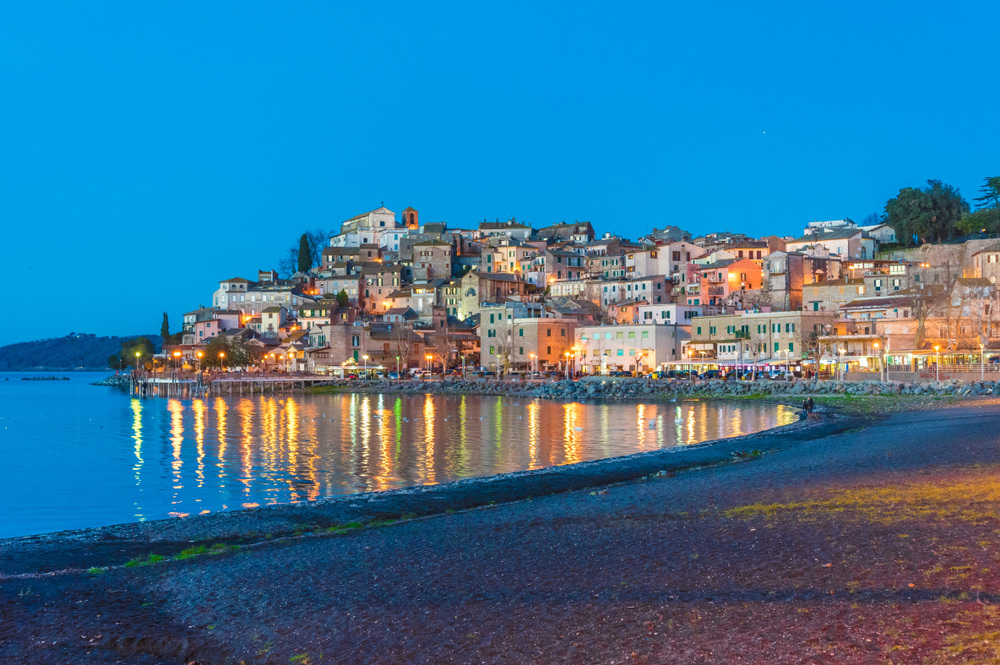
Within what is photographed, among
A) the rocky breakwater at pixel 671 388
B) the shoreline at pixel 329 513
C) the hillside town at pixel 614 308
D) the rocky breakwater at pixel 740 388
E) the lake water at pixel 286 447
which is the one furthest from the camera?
the hillside town at pixel 614 308

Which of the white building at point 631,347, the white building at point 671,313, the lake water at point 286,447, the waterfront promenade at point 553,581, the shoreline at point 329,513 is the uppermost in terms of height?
the white building at point 671,313

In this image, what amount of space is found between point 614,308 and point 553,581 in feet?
268

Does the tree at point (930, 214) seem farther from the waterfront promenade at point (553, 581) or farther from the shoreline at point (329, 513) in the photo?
the waterfront promenade at point (553, 581)

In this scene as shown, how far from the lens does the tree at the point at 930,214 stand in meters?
88.6

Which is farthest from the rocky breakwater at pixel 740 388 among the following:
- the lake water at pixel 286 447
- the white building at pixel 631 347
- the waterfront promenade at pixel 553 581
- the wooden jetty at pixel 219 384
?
the waterfront promenade at pixel 553 581

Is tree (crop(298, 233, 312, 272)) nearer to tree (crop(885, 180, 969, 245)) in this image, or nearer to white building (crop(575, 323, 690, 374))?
white building (crop(575, 323, 690, 374))

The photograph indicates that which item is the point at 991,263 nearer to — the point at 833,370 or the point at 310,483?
the point at 833,370

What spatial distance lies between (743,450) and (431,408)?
36.4 metres

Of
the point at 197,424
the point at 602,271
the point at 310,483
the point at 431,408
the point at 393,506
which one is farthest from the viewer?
the point at 602,271

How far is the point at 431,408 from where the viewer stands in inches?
2378

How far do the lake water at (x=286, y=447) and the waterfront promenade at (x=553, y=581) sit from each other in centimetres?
634

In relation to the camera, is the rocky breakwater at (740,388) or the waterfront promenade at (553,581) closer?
the waterfront promenade at (553,581)

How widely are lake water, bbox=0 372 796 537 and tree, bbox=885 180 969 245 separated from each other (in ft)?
148

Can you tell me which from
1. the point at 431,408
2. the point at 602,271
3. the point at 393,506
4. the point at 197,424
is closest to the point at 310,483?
the point at 393,506
